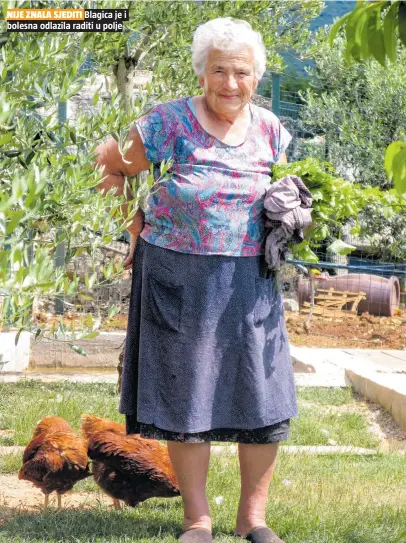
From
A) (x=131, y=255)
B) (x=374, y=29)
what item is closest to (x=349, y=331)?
(x=131, y=255)

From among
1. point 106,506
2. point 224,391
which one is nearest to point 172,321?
point 224,391

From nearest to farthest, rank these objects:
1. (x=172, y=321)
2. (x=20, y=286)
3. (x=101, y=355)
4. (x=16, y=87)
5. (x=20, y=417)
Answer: (x=20, y=286) → (x=16, y=87) → (x=172, y=321) → (x=20, y=417) → (x=101, y=355)

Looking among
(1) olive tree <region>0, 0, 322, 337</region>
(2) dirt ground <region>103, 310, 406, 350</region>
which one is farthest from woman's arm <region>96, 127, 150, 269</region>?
(2) dirt ground <region>103, 310, 406, 350</region>

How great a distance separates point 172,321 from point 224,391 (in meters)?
0.37

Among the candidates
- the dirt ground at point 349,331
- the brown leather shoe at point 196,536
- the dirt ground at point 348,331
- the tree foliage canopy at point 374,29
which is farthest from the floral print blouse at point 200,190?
the dirt ground at point 349,331

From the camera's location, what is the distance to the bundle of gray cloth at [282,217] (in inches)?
153

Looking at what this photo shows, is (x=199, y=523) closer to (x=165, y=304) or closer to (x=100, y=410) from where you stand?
(x=165, y=304)

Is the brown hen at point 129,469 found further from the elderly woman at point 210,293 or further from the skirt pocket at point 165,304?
the skirt pocket at point 165,304

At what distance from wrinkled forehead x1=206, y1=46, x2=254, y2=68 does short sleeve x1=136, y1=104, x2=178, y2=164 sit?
298 mm

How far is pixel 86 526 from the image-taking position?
160 inches

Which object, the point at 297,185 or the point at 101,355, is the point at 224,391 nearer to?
the point at 297,185

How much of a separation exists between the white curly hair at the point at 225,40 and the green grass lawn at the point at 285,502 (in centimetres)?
197

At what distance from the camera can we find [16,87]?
129 inches

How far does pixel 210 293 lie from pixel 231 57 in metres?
0.97
